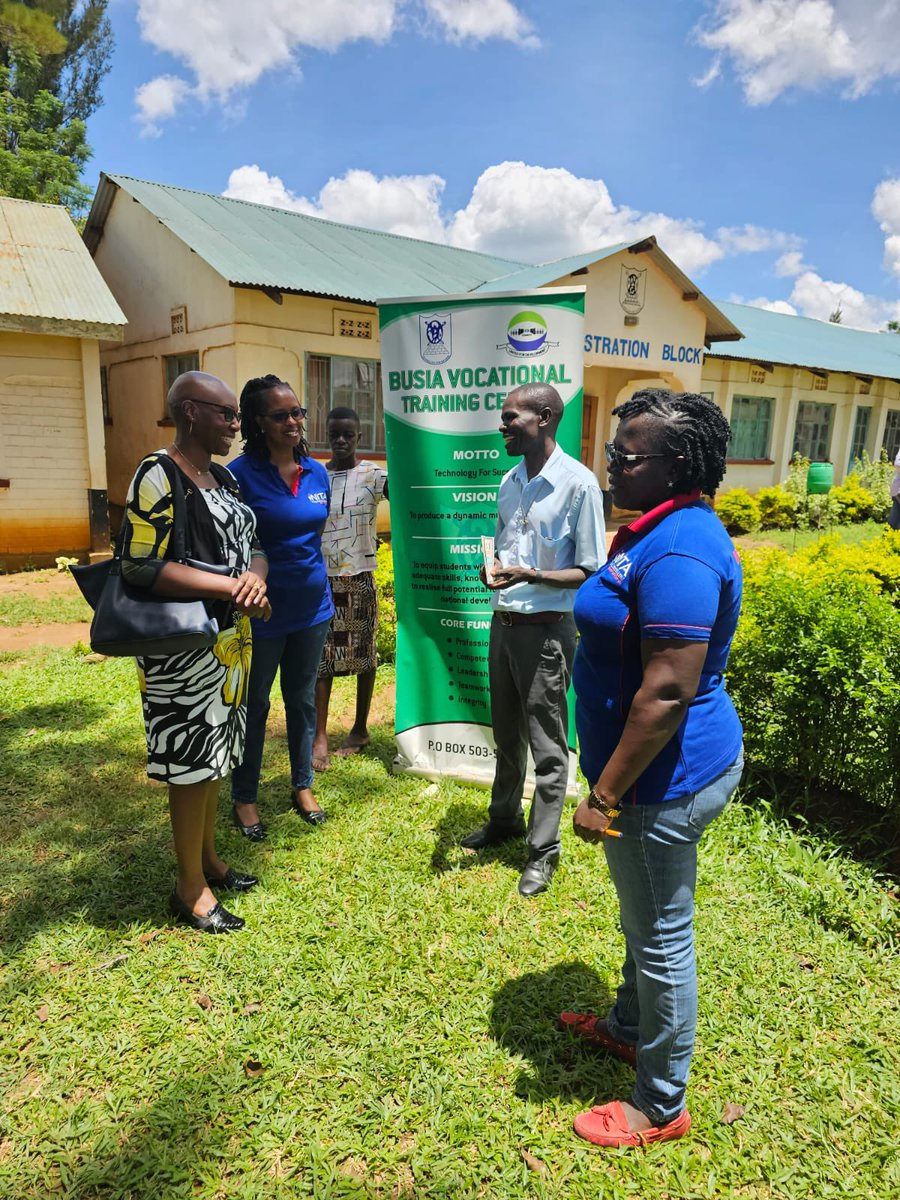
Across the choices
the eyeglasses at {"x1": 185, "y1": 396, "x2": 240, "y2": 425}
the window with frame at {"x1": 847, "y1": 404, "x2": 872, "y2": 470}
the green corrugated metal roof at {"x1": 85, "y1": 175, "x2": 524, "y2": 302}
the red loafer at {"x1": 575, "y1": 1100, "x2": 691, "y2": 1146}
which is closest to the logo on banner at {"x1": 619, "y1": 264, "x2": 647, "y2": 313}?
the green corrugated metal roof at {"x1": 85, "y1": 175, "x2": 524, "y2": 302}

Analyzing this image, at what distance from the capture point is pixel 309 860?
3.33 metres

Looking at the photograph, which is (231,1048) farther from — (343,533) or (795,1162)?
(343,533)

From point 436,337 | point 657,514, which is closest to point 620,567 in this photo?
point 657,514

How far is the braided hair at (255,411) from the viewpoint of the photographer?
126 inches

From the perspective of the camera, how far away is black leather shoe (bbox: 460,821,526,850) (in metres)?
3.46

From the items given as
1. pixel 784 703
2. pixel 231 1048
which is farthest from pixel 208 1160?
pixel 784 703

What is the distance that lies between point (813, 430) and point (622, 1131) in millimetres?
20324

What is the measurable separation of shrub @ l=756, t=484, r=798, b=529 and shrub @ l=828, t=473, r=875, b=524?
3.05ft

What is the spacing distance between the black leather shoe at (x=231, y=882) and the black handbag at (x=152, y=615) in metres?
1.17

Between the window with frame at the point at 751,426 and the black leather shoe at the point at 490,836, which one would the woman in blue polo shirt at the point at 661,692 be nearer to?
the black leather shoe at the point at 490,836

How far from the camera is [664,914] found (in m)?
1.83

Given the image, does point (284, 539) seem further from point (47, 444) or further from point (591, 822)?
point (47, 444)

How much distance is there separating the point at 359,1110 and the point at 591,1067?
0.70m

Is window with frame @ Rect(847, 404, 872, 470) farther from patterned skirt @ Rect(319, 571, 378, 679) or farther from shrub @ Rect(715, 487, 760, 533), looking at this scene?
patterned skirt @ Rect(319, 571, 378, 679)
